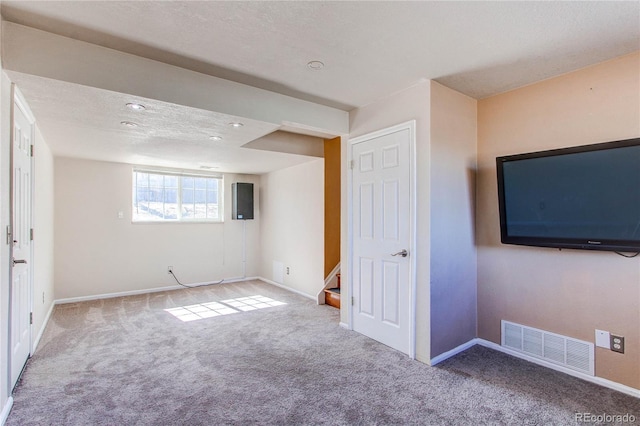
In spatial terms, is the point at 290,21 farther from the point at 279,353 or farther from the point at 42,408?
the point at 42,408

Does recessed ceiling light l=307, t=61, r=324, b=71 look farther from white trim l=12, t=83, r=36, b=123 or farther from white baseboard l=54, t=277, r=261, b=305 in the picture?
white baseboard l=54, t=277, r=261, b=305

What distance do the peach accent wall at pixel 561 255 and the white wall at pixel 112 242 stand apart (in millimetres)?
4609

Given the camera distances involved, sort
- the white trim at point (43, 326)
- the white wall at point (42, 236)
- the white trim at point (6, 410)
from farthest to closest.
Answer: the white wall at point (42, 236) → the white trim at point (43, 326) → the white trim at point (6, 410)

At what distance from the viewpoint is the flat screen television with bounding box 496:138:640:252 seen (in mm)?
2072

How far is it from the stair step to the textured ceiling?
279cm

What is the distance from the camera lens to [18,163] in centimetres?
241

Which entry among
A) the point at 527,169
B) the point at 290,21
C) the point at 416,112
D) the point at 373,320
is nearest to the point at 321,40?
the point at 290,21

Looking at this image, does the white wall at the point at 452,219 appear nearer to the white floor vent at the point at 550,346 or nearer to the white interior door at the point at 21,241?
the white floor vent at the point at 550,346

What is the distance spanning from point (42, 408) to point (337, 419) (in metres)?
1.90

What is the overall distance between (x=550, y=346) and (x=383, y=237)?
1.59 m

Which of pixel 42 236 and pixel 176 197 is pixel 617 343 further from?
pixel 176 197

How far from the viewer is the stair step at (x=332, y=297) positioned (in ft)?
14.0

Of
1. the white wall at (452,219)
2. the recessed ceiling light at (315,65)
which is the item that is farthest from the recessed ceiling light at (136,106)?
the white wall at (452,219)

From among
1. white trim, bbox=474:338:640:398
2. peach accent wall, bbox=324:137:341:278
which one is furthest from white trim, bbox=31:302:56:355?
white trim, bbox=474:338:640:398
